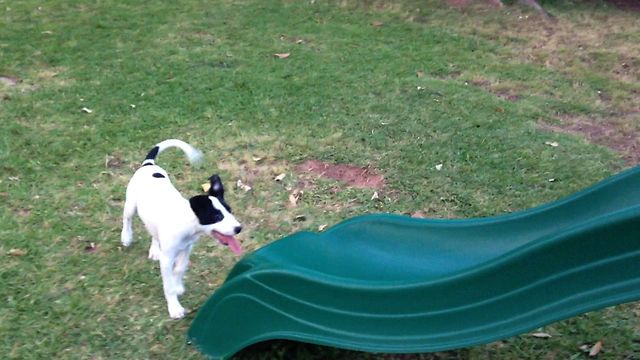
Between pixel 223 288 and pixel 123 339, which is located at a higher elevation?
pixel 223 288

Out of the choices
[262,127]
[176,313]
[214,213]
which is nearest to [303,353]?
[176,313]

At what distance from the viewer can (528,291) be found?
218 cm

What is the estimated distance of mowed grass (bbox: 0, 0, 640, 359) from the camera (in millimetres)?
3391

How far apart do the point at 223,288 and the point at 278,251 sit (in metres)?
0.32

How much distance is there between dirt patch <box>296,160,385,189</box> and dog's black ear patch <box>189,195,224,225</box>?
183 cm

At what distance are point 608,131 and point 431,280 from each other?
386 cm

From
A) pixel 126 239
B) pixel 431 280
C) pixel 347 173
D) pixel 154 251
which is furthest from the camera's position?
pixel 347 173

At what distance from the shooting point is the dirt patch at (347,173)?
183 inches

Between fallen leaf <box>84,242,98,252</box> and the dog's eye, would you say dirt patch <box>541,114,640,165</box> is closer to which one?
the dog's eye

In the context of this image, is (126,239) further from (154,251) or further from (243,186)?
(243,186)

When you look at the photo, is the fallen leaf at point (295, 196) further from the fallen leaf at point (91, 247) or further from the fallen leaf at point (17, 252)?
the fallen leaf at point (17, 252)

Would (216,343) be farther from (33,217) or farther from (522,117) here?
(522,117)

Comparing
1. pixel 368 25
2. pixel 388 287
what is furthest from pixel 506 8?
pixel 388 287

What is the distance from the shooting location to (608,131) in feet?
18.4
